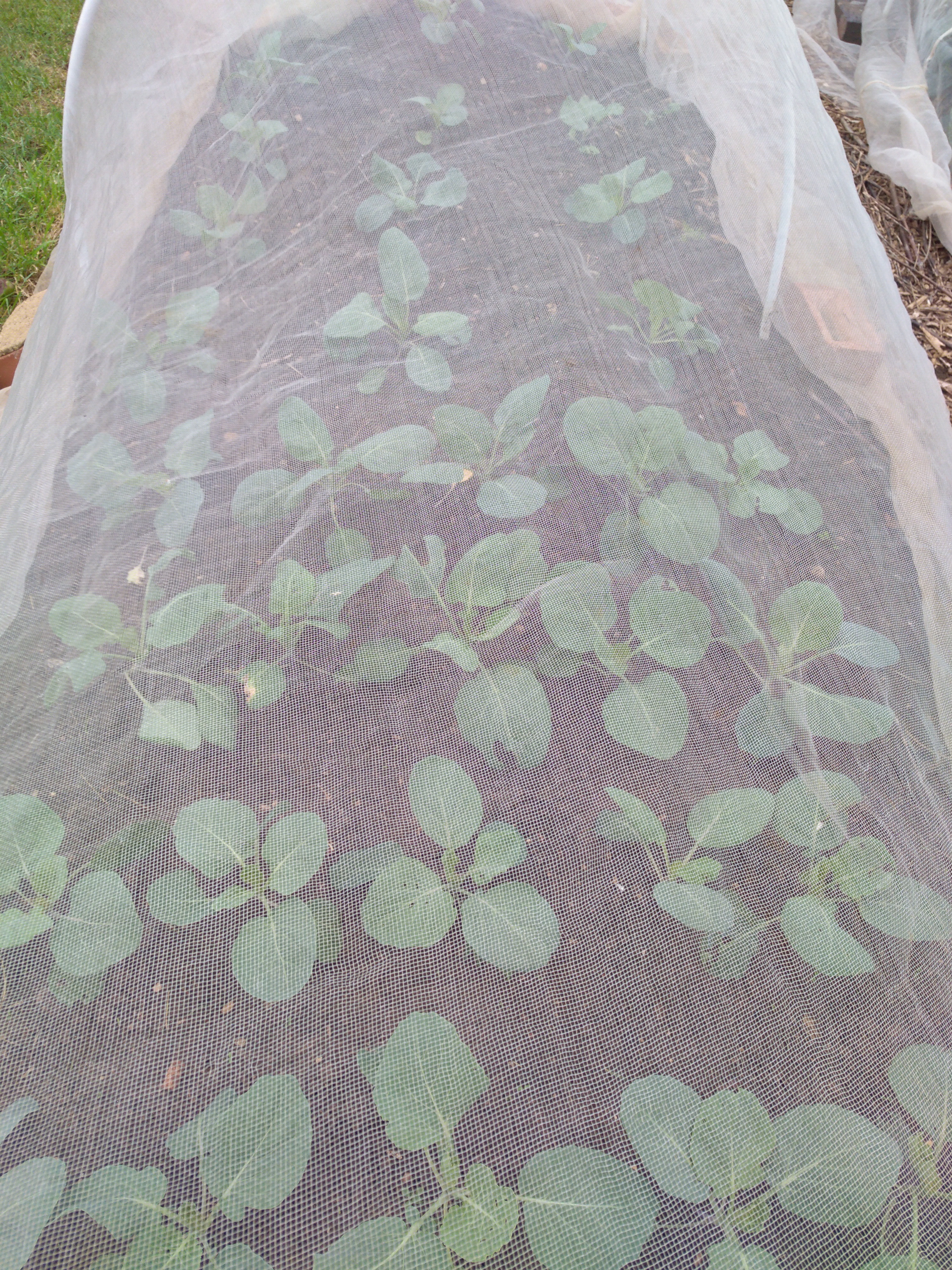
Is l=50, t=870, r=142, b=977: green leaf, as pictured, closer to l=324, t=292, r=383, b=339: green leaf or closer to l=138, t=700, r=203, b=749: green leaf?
l=138, t=700, r=203, b=749: green leaf

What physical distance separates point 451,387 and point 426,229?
314 mm

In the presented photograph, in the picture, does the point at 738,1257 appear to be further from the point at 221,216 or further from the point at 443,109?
the point at 443,109

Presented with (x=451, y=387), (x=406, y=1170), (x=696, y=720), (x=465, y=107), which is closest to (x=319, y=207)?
(x=465, y=107)

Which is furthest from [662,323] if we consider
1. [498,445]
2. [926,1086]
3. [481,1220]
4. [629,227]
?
[481,1220]

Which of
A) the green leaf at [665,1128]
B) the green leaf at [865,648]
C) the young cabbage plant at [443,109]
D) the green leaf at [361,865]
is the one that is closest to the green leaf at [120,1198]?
the green leaf at [361,865]

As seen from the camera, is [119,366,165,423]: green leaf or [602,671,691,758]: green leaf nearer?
[602,671,691,758]: green leaf

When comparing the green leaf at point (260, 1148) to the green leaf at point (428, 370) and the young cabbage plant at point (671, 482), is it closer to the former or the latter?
the young cabbage plant at point (671, 482)

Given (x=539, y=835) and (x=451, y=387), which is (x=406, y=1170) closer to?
(x=539, y=835)

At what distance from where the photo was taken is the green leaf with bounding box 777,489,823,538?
0.88 m

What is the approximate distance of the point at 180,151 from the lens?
1.27m

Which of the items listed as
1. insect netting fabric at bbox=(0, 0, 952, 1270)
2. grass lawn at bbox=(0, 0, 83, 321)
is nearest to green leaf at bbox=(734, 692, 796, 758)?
insect netting fabric at bbox=(0, 0, 952, 1270)

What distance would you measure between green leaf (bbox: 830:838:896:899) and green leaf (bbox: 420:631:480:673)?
37cm

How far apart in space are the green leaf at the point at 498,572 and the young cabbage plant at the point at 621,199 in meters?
0.54

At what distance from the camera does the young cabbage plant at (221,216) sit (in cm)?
113
